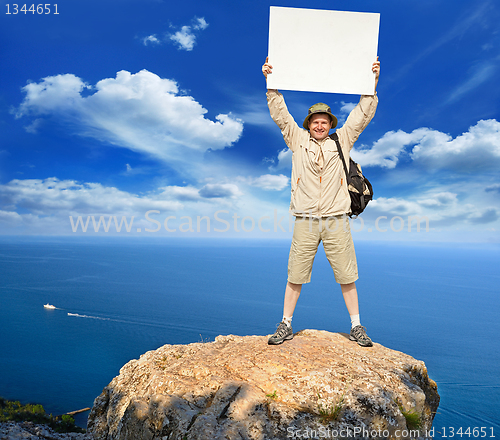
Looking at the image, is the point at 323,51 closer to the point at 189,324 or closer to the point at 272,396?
the point at 272,396

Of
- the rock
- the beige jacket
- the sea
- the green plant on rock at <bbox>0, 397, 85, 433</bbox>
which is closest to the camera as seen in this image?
the rock

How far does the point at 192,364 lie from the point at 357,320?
2594 mm

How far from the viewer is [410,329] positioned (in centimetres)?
8588

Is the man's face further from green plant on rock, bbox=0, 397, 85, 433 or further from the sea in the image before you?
green plant on rock, bbox=0, 397, 85, 433

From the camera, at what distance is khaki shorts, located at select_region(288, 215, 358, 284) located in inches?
181

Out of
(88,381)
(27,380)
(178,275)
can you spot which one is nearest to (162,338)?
(88,381)

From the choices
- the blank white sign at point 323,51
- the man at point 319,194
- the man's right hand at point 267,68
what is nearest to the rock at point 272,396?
the man at point 319,194

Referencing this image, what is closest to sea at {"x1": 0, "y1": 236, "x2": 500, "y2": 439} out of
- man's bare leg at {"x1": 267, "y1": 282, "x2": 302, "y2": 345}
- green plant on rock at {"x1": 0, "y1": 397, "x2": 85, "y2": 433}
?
green plant on rock at {"x1": 0, "y1": 397, "x2": 85, "y2": 433}

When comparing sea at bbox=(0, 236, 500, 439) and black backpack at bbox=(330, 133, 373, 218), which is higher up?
black backpack at bbox=(330, 133, 373, 218)

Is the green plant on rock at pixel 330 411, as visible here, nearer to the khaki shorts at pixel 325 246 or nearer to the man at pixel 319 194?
the man at pixel 319 194

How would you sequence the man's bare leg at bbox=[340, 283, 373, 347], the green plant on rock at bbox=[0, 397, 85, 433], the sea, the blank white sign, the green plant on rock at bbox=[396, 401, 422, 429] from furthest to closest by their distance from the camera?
the sea
the green plant on rock at bbox=[0, 397, 85, 433]
the man's bare leg at bbox=[340, 283, 373, 347]
the blank white sign
the green plant on rock at bbox=[396, 401, 422, 429]

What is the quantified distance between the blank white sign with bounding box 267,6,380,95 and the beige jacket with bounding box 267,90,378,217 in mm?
284

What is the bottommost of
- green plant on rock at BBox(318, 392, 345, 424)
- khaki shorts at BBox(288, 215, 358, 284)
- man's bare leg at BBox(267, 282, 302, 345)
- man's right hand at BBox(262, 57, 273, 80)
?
green plant on rock at BBox(318, 392, 345, 424)

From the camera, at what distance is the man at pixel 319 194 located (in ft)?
14.9
